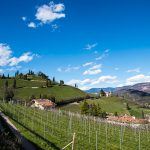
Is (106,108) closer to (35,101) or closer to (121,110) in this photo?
(121,110)

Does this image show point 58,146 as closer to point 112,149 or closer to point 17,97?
point 112,149

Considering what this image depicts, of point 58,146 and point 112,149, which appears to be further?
point 112,149

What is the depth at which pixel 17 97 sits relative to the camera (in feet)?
655

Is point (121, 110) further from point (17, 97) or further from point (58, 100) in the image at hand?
point (17, 97)

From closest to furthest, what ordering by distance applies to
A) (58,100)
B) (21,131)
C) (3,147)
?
(3,147)
(21,131)
(58,100)

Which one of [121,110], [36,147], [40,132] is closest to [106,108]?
[121,110]

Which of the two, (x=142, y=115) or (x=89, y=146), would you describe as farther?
(x=142, y=115)

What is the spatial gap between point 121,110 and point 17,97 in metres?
61.5

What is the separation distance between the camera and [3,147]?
2244 centimetres

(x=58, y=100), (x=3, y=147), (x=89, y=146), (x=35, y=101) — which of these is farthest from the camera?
(x=58, y=100)

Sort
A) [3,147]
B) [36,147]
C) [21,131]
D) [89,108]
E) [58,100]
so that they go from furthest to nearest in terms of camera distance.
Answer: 1. [58,100]
2. [89,108]
3. [21,131]
4. [36,147]
5. [3,147]

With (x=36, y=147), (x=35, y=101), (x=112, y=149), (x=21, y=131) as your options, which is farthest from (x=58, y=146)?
(x=35, y=101)

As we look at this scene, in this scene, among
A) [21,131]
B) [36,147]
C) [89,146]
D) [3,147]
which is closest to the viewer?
[3,147]

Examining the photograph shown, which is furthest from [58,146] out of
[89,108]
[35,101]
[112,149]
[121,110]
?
[121,110]
